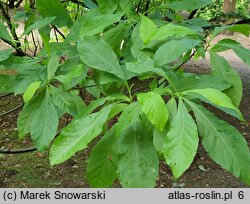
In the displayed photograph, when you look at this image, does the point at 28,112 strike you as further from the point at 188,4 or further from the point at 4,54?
the point at 188,4

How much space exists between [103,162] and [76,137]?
0.14 metres

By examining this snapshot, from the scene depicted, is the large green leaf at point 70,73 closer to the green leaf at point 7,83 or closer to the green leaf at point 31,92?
the green leaf at point 31,92

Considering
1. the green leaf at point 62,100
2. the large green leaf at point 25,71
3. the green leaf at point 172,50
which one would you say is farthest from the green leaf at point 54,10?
the green leaf at point 172,50

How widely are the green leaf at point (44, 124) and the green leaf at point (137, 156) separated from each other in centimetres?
21

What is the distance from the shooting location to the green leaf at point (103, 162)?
2.69 ft

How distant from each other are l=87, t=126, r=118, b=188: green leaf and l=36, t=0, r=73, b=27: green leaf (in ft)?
1.49

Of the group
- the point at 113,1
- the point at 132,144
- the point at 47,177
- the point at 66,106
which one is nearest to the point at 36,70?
the point at 66,106

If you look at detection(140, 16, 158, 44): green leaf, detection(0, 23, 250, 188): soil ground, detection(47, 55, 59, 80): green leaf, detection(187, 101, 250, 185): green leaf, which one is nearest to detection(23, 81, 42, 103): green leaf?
detection(47, 55, 59, 80): green leaf

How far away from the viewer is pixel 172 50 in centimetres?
83

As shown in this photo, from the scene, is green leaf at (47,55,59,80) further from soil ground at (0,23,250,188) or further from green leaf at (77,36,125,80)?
soil ground at (0,23,250,188)

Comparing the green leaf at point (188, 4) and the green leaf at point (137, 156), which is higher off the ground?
the green leaf at point (188, 4)

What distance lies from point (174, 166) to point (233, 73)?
39cm

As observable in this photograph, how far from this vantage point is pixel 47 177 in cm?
279
